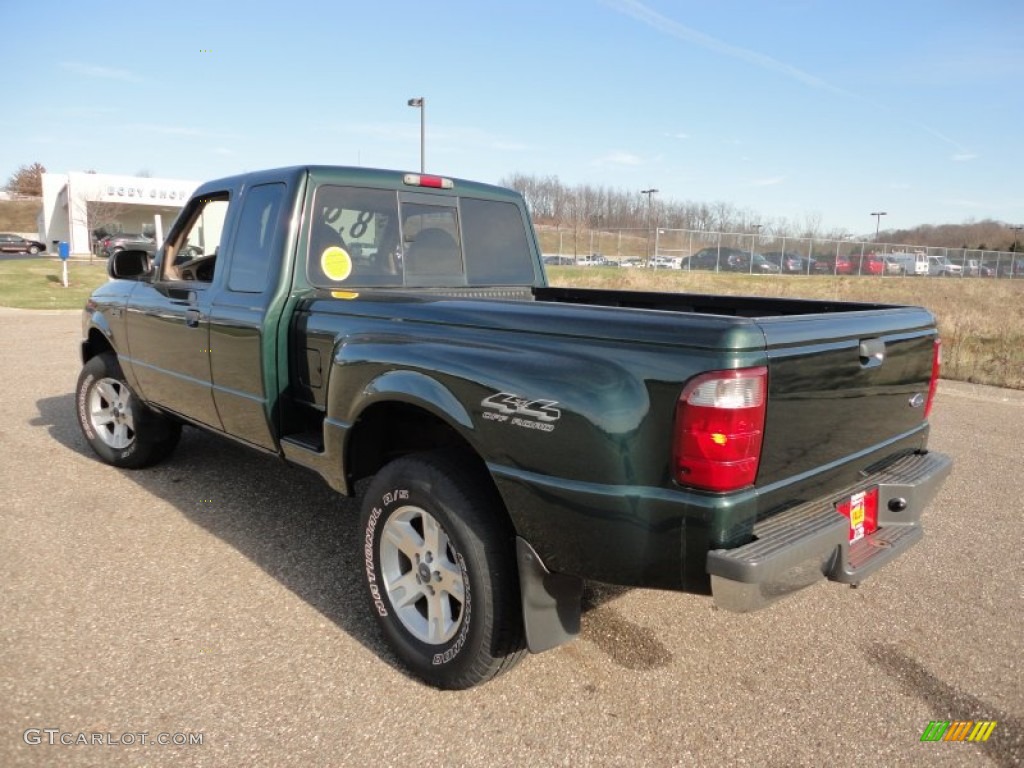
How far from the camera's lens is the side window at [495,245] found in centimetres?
428

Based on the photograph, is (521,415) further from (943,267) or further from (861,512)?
(943,267)

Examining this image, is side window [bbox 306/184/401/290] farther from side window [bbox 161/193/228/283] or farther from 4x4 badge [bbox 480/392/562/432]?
4x4 badge [bbox 480/392/562/432]

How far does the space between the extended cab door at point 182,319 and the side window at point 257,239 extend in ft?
0.69

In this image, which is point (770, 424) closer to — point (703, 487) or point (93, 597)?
point (703, 487)

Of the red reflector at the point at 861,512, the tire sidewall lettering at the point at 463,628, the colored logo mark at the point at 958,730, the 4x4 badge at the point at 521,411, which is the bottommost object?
the colored logo mark at the point at 958,730

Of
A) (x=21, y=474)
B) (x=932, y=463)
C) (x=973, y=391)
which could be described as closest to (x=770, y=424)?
(x=932, y=463)

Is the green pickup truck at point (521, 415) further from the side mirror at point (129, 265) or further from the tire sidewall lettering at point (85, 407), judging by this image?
the tire sidewall lettering at point (85, 407)

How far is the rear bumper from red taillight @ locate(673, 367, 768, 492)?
0.23 m

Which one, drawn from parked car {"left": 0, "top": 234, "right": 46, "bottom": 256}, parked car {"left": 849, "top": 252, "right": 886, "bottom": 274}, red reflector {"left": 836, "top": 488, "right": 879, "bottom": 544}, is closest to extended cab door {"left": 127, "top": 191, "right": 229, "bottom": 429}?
red reflector {"left": 836, "top": 488, "right": 879, "bottom": 544}

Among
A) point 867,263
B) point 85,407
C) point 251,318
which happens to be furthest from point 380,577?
point 867,263

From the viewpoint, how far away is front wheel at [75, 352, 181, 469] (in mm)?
5031

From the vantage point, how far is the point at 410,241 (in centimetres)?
398

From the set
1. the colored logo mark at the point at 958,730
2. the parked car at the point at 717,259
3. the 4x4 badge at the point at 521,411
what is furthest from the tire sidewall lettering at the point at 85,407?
the parked car at the point at 717,259

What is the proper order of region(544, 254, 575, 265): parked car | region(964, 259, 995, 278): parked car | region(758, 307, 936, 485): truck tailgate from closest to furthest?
1. region(758, 307, 936, 485): truck tailgate
2. region(544, 254, 575, 265): parked car
3. region(964, 259, 995, 278): parked car
